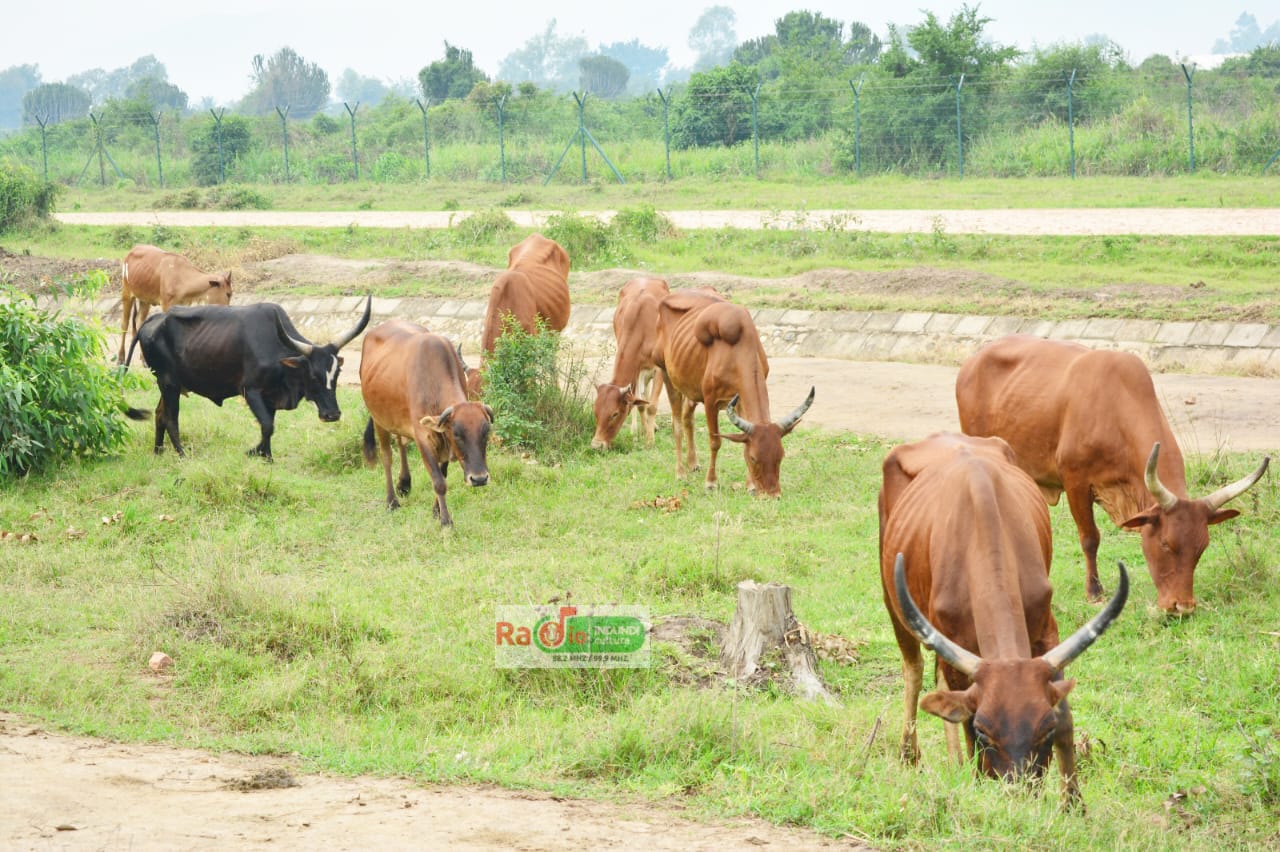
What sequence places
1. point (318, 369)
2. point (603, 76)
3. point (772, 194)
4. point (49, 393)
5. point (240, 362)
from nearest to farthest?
1. point (49, 393)
2. point (318, 369)
3. point (240, 362)
4. point (772, 194)
5. point (603, 76)

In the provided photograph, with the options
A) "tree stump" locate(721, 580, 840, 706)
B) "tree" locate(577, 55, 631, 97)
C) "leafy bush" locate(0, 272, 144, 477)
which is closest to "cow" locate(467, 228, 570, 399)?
"leafy bush" locate(0, 272, 144, 477)

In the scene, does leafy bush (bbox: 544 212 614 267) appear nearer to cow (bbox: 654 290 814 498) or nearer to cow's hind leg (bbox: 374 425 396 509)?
cow (bbox: 654 290 814 498)

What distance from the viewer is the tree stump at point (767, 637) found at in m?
7.51

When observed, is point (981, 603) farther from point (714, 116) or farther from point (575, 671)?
point (714, 116)

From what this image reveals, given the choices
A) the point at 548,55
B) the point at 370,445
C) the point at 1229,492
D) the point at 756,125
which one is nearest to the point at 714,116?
the point at 756,125

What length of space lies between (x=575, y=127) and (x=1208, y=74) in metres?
17.8

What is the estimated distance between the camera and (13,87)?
194 m

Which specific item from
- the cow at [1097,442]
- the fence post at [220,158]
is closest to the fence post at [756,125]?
the fence post at [220,158]

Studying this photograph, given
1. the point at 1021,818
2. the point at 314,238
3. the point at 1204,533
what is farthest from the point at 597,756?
the point at 314,238

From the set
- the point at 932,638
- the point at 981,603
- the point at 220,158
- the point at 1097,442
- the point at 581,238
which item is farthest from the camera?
the point at 220,158

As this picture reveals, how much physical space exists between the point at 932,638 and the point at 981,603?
1.25ft

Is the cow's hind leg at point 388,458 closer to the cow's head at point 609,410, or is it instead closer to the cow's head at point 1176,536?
the cow's head at point 609,410

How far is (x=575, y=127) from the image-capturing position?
4156cm

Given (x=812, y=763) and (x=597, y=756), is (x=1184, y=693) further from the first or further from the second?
(x=597, y=756)
